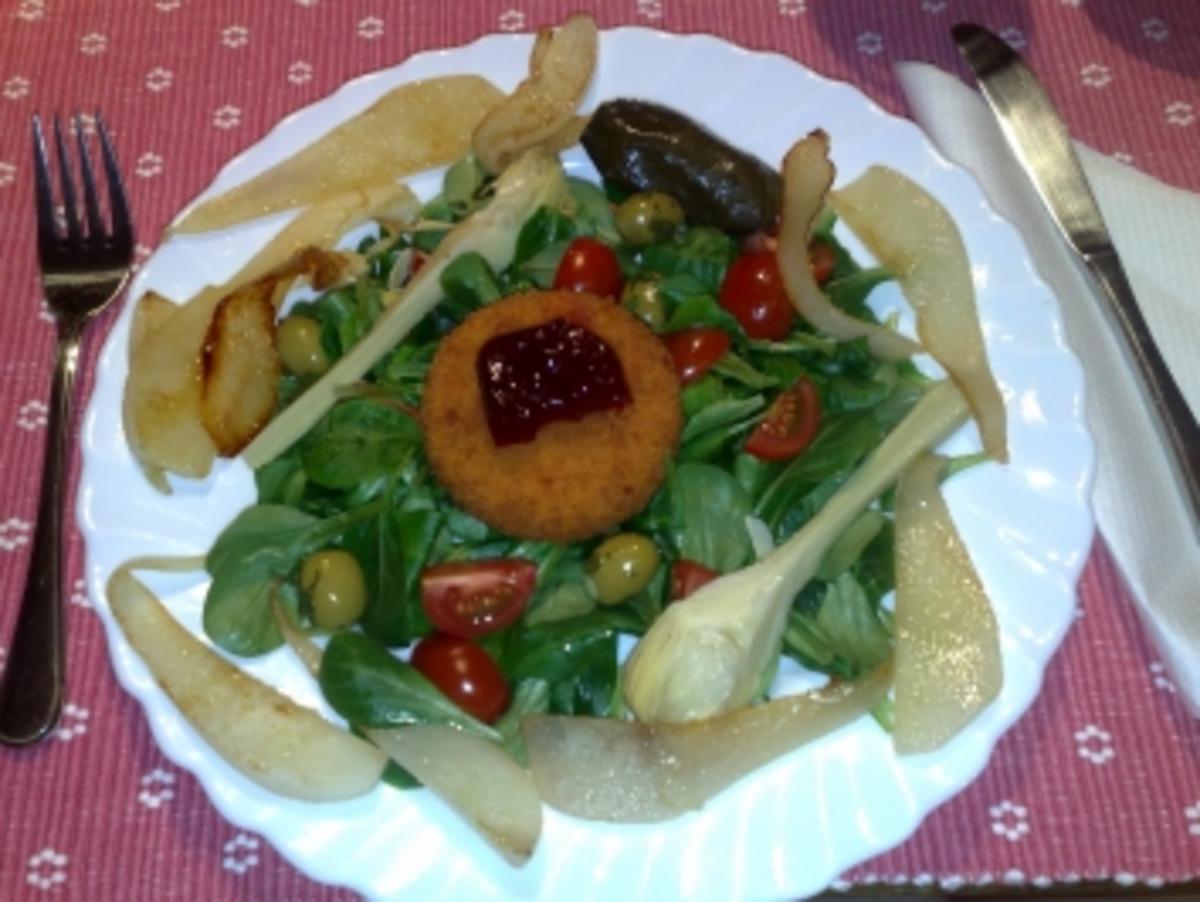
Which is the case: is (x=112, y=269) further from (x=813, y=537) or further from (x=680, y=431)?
(x=813, y=537)

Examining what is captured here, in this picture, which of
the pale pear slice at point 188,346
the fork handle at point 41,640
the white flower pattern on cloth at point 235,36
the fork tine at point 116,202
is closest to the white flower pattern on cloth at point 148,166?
the fork tine at point 116,202

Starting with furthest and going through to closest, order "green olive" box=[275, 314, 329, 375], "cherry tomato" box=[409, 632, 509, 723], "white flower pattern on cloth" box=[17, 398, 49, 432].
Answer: "white flower pattern on cloth" box=[17, 398, 49, 432], "green olive" box=[275, 314, 329, 375], "cherry tomato" box=[409, 632, 509, 723]

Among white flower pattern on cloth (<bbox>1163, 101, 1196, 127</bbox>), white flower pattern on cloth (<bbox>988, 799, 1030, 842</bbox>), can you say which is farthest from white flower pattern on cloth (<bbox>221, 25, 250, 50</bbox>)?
white flower pattern on cloth (<bbox>988, 799, 1030, 842</bbox>)

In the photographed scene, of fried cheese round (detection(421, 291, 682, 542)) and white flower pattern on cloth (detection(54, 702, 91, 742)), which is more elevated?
fried cheese round (detection(421, 291, 682, 542))

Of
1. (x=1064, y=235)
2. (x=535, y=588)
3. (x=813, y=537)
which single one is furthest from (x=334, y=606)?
(x=1064, y=235)

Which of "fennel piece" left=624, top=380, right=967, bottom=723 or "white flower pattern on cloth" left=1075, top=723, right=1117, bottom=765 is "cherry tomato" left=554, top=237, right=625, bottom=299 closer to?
"fennel piece" left=624, top=380, right=967, bottom=723

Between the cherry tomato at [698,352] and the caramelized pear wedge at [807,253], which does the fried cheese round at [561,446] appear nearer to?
the cherry tomato at [698,352]

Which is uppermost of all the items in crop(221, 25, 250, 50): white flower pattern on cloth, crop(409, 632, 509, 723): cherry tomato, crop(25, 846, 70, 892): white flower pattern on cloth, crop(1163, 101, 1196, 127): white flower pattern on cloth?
crop(1163, 101, 1196, 127): white flower pattern on cloth
